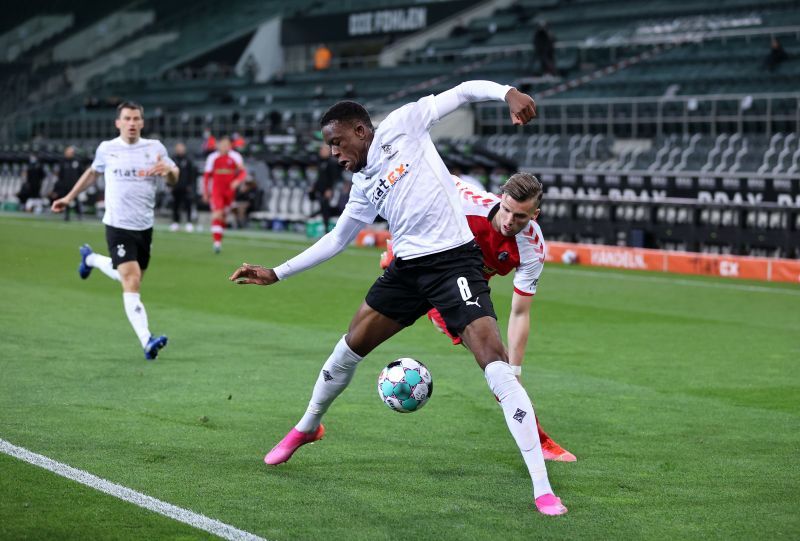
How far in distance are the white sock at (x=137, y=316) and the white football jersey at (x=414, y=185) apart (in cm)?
529

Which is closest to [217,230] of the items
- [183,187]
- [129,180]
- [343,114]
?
[183,187]

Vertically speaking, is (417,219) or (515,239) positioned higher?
(417,219)

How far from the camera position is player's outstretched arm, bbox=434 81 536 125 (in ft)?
20.4

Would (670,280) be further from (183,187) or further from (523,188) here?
(183,187)

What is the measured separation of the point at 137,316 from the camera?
38.2 ft

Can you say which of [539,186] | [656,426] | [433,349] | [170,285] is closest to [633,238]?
[170,285]

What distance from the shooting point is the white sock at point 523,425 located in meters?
6.30

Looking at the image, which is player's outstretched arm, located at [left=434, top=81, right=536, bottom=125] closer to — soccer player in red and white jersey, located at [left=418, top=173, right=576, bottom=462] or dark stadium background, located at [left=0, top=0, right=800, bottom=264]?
soccer player in red and white jersey, located at [left=418, top=173, right=576, bottom=462]

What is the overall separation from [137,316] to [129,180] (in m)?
1.45

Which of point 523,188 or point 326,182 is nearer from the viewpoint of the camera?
point 523,188

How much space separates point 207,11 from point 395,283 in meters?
54.6

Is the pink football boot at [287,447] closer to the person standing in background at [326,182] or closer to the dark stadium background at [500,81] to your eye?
the dark stadium background at [500,81]

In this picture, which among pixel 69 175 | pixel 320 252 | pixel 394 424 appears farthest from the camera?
pixel 69 175

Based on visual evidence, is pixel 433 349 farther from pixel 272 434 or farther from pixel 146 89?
pixel 146 89
